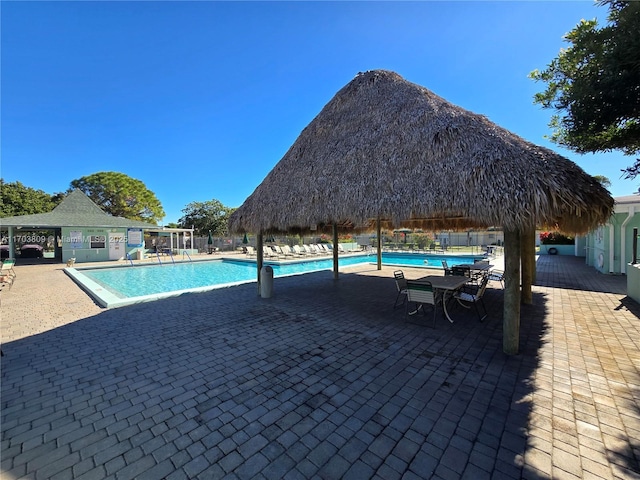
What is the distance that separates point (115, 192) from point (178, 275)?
2477 cm

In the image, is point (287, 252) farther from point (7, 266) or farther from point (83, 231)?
point (7, 266)

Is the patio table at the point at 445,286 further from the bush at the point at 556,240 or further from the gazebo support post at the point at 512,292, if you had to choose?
the bush at the point at 556,240

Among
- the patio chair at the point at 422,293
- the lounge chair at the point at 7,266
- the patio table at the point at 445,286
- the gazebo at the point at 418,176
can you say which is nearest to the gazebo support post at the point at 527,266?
the gazebo at the point at 418,176

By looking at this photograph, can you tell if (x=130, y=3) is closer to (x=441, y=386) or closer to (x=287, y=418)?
(x=287, y=418)

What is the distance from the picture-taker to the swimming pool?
30.0 ft

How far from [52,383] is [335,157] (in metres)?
6.25

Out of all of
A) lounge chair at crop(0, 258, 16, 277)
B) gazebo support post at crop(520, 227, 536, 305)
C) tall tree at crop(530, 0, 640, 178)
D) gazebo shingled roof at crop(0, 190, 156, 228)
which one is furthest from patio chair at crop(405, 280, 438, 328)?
gazebo shingled roof at crop(0, 190, 156, 228)

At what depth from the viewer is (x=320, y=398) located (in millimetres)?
2889

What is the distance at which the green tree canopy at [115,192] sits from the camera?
31.7 m

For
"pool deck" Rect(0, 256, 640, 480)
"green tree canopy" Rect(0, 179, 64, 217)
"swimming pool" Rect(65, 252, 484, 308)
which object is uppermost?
"green tree canopy" Rect(0, 179, 64, 217)

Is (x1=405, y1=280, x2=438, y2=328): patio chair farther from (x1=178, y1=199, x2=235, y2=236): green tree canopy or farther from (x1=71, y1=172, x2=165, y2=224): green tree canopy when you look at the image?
(x1=71, y1=172, x2=165, y2=224): green tree canopy

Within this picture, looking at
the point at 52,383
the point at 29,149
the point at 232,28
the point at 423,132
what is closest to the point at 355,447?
the point at 52,383

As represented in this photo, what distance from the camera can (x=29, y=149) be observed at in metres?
17.7

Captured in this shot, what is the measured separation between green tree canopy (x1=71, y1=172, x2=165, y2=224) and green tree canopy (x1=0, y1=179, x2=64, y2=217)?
→ 395cm
